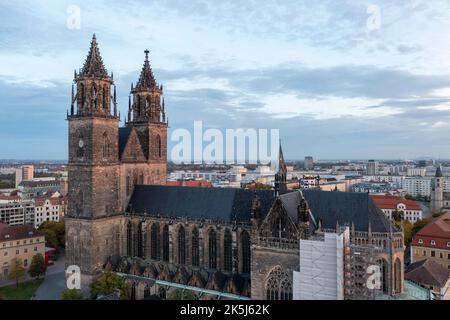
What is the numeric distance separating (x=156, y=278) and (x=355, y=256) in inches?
940

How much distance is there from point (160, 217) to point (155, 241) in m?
3.28

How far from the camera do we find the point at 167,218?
162 ft

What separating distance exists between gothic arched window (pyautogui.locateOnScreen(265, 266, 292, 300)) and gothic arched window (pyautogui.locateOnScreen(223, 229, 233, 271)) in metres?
7.44

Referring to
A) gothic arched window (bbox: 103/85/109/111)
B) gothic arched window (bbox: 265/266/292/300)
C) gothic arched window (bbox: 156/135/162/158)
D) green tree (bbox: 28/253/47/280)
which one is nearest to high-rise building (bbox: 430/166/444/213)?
gothic arched window (bbox: 156/135/162/158)

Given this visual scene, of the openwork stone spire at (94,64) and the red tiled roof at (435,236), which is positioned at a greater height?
the openwork stone spire at (94,64)

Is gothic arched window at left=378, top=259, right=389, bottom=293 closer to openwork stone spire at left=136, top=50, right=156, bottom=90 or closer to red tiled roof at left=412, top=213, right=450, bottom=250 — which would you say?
red tiled roof at left=412, top=213, right=450, bottom=250

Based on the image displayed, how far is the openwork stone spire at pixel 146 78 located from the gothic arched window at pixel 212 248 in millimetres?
23859

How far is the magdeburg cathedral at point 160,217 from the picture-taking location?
37.8m

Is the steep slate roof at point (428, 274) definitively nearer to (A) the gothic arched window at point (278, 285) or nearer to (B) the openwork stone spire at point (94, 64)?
(A) the gothic arched window at point (278, 285)

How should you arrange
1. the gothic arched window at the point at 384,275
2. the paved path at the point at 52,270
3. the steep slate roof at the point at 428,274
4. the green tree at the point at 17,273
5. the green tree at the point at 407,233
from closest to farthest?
the gothic arched window at the point at 384,275 < the steep slate roof at the point at 428,274 < the green tree at the point at 17,273 < the paved path at the point at 52,270 < the green tree at the point at 407,233

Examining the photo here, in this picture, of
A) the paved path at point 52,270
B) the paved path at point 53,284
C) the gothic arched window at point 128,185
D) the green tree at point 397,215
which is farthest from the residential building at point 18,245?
the green tree at point 397,215

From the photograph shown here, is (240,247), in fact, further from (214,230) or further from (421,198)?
(421,198)
